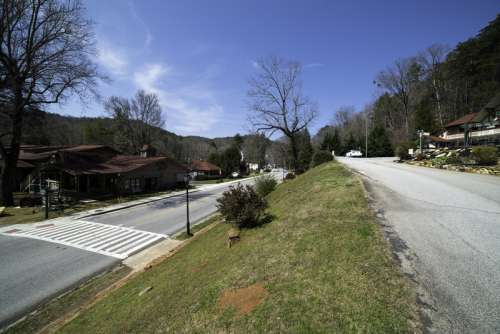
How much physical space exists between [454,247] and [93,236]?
16379mm

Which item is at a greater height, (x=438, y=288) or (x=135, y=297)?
(x=438, y=288)

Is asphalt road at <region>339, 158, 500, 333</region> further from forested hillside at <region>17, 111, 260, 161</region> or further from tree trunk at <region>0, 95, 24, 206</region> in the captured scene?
tree trunk at <region>0, 95, 24, 206</region>

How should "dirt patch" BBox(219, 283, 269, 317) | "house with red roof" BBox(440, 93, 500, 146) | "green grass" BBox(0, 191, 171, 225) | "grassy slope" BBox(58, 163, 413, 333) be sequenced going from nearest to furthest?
1. "grassy slope" BBox(58, 163, 413, 333)
2. "dirt patch" BBox(219, 283, 269, 317)
3. "green grass" BBox(0, 191, 171, 225)
4. "house with red roof" BBox(440, 93, 500, 146)

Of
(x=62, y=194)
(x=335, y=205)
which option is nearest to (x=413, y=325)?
(x=335, y=205)

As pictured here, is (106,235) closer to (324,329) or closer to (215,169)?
(324,329)

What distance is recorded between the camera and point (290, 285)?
3.91 metres

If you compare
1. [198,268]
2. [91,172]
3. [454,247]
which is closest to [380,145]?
[454,247]

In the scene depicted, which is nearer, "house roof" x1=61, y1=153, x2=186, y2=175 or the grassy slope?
the grassy slope

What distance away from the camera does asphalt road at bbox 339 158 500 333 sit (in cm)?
284

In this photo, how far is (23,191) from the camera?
29297 millimetres

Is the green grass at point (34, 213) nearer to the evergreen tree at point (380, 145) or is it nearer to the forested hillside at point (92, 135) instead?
the forested hillside at point (92, 135)

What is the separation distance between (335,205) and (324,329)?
5.11m

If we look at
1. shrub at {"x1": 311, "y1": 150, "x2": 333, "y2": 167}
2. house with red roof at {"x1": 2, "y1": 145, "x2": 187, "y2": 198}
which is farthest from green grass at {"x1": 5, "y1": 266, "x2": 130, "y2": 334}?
shrub at {"x1": 311, "y1": 150, "x2": 333, "y2": 167}

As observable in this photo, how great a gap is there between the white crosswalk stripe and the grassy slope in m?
4.51
